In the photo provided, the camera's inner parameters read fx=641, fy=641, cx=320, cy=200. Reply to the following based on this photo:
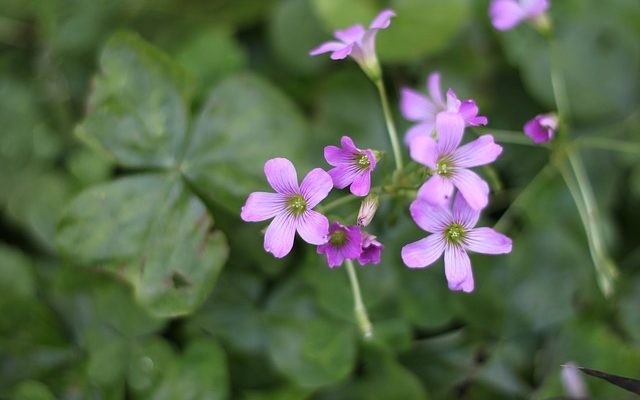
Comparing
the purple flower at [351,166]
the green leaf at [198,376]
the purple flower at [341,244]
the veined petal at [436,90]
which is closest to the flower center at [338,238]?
the purple flower at [341,244]

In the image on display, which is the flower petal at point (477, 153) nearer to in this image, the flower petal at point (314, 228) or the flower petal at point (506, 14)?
the flower petal at point (314, 228)

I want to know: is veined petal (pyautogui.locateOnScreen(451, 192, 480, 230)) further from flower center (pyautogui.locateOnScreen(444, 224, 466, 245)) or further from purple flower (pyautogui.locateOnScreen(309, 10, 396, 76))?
purple flower (pyautogui.locateOnScreen(309, 10, 396, 76))

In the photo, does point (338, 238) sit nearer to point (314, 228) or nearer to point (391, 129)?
point (314, 228)

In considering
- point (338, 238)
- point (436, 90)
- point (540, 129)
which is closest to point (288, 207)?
point (338, 238)

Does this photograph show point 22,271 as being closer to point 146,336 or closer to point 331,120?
point 146,336

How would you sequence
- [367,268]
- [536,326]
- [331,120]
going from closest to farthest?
1. [367,268]
2. [536,326]
3. [331,120]

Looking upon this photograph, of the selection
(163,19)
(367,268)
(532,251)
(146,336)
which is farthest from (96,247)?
(532,251)
